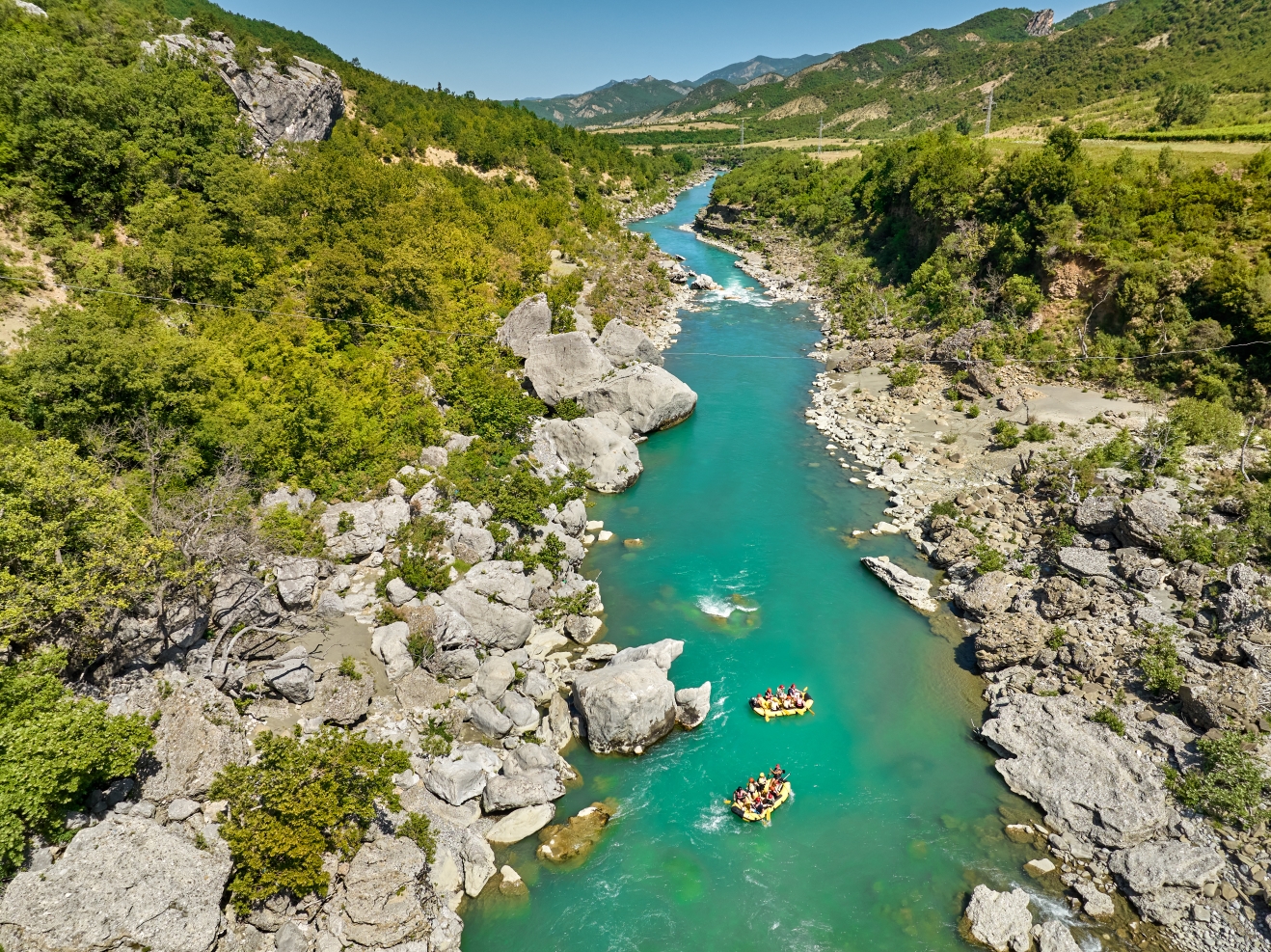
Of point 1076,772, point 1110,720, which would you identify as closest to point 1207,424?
point 1110,720

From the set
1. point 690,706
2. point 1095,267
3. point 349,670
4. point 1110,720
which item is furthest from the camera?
point 1095,267

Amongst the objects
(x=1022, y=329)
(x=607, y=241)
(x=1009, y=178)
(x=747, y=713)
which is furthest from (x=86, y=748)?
(x=607, y=241)

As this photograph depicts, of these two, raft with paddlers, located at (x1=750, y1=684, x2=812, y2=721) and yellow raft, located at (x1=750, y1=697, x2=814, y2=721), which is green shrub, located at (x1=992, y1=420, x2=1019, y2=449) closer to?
raft with paddlers, located at (x1=750, y1=684, x2=812, y2=721)

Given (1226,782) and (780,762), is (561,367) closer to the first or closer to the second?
(780,762)

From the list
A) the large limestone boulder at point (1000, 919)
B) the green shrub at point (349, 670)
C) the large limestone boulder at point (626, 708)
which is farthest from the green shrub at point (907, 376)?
the green shrub at point (349, 670)

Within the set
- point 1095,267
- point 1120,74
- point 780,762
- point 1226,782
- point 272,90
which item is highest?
point 1120,74

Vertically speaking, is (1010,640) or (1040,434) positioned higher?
(1040,434)

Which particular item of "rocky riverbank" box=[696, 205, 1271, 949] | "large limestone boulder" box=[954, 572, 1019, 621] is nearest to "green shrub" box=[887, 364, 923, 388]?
"rocky riverbank" box=[696, 205, 1271, 949]

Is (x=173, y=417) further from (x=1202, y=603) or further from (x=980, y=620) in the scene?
(x=1202, y=603)

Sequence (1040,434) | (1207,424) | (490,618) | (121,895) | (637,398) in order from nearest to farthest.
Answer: (121,895) < (490,618) < (1207,424) < (1040,434) < (637,398)
